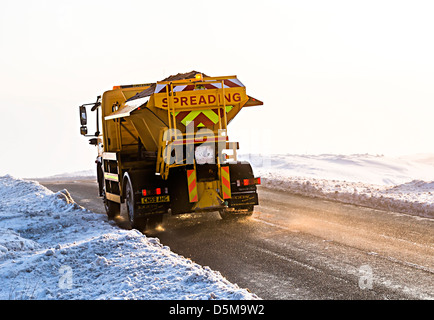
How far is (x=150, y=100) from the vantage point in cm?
1016

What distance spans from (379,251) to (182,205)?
4.19 metres

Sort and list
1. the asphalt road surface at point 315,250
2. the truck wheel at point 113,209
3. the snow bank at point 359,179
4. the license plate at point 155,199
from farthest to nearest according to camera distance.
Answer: the snow bank at point 359,179
the truck wheel at point 113,209
the license plate at point 155,199
the asphalt road surface at point 315,250

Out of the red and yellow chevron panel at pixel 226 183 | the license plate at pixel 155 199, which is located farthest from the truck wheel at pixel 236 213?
the license plate at pixel 155 199

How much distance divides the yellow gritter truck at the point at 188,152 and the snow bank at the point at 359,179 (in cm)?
432

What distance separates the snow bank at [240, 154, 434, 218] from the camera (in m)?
13.2

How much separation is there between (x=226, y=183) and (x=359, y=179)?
20.7 metres

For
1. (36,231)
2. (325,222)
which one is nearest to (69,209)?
(36,231)

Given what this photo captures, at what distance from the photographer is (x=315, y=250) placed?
8.15 m

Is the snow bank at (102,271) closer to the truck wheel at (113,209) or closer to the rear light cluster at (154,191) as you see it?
the rear light cluster at (154,191)

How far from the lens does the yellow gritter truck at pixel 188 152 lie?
403 inches

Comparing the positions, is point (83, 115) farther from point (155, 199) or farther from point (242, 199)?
point (242, 199)

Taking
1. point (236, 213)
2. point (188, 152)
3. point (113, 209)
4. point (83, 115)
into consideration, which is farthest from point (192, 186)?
point (83, 115)

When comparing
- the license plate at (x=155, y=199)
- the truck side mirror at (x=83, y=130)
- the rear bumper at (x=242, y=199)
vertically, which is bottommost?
the rear bumper at (x=242, y=199)
